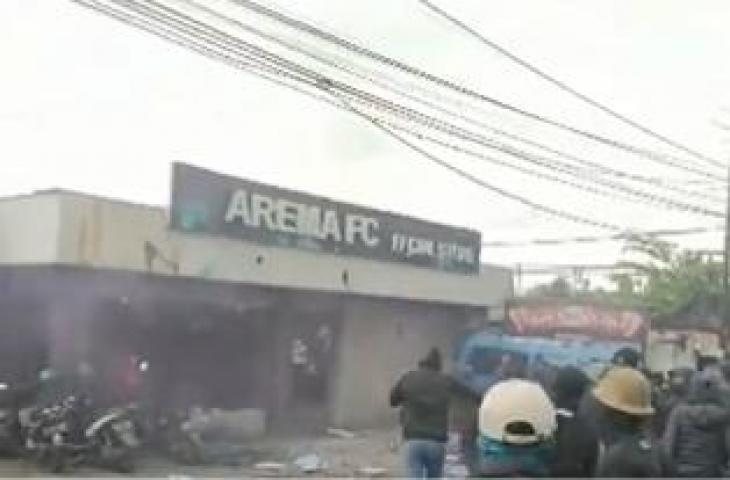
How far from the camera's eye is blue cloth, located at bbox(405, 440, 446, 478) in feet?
35.2

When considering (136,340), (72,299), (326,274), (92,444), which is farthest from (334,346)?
(92,444)

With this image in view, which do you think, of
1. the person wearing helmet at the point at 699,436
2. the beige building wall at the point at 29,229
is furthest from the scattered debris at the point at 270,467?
the person wearing helmet at the point at 699,436

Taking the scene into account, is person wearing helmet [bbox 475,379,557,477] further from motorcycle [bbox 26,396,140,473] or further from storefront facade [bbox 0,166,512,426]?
storefront facade [bbox 0,166,512,426]

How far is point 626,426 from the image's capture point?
4.12 metres

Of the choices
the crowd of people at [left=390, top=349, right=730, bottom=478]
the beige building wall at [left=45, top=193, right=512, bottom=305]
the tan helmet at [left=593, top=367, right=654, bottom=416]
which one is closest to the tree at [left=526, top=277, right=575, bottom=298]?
the beige building wall at [left=45, top=193, right=512, bottom=305]

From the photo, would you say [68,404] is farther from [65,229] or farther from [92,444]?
[65,229]

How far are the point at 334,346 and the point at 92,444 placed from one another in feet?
23.4

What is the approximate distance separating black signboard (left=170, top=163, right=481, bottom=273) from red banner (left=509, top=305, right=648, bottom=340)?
4.94 feet

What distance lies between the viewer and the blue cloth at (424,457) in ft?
35.2

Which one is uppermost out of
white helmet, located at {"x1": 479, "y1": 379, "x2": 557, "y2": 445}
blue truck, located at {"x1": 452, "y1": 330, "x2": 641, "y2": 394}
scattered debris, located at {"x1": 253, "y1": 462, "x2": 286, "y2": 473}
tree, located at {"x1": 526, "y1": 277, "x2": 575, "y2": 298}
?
tree, located at {"x1": 526, "y1": 277, "x2": 575, "y2": 298}

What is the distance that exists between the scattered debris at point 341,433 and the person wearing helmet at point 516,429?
1653cm

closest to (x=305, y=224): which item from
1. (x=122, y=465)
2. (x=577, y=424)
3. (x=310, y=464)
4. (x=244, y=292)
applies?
(x=244, y=292)

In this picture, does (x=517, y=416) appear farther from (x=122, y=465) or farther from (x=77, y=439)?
(x=122, y=465)

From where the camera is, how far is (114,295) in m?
17.2
